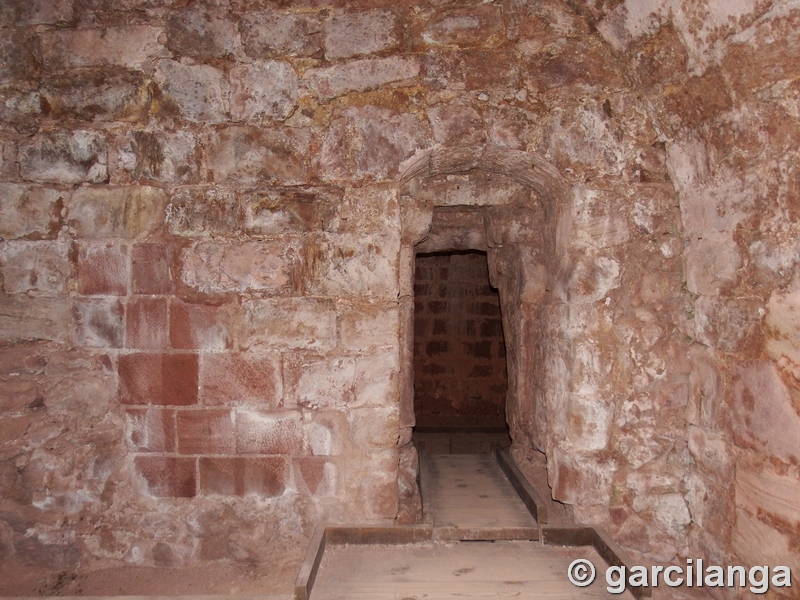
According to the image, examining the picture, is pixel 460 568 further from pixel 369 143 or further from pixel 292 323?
pixel 369 143

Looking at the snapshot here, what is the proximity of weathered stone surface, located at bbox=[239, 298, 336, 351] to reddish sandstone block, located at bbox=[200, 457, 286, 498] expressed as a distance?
57 centimetres

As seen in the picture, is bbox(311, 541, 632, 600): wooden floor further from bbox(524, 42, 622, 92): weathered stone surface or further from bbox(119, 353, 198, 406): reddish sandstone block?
bbox(524, 42, 622, 92): weathered stone surface

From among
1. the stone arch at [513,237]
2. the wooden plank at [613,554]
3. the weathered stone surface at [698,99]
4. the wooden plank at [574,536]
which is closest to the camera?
the wooden plank at [613,554]

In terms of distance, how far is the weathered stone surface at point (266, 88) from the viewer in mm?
2580

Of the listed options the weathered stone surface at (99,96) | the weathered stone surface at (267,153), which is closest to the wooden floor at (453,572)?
the weathered stone surface at (267,153)

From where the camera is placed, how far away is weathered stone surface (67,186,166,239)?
260 cm

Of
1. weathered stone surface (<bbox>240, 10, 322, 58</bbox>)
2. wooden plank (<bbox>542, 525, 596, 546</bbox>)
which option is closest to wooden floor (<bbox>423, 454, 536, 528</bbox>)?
wooden plank (<bbox>542, 525, 596, 546</bbox>)

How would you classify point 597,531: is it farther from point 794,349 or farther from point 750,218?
point 750,218

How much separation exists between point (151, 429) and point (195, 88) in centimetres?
163

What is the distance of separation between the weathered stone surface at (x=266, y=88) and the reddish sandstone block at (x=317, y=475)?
1.64 metres

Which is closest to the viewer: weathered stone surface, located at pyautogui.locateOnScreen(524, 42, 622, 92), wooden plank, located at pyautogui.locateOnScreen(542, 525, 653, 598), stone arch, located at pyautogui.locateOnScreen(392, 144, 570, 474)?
wooden plank, located at pyautogui.locateOnScreen(542, 525, 653, 598)

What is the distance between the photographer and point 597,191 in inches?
101

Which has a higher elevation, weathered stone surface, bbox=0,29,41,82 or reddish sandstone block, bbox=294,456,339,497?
weathered stone surface, bbox=0,29,41,82

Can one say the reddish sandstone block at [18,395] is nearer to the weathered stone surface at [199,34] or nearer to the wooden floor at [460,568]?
the wooden floor at [460,568]
